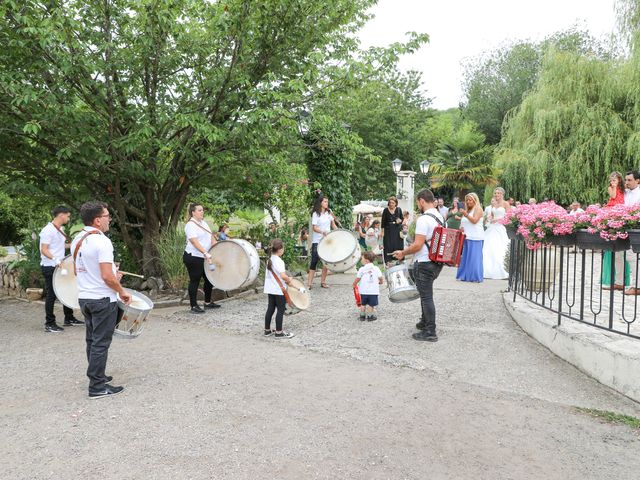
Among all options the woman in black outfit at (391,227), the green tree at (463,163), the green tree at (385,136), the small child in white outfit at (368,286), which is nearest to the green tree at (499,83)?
the green tree at (463,163)

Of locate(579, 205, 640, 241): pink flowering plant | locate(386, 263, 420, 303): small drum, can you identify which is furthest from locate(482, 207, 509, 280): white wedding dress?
locate(579, 205, 640, 241): pink flowering plant

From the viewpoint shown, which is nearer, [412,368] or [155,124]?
[412,368]

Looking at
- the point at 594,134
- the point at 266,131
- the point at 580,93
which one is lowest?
the point at 266,131

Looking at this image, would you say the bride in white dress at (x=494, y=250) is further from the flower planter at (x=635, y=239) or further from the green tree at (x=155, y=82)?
the flower planter at (x=635, y=239)

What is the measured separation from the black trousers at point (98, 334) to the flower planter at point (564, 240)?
179 inches

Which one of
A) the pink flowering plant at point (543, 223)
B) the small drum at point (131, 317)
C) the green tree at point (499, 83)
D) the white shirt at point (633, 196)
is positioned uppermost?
the green tree at point (499, 83)

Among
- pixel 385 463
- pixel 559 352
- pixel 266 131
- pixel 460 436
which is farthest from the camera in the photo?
pixel 266 131

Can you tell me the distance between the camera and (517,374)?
16.5ft

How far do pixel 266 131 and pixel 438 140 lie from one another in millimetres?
30350

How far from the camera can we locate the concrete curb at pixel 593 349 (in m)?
4.39

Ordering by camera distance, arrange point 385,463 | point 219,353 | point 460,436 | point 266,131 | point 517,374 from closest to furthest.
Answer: point 385,463
point 460,436
point 517,374
point 219,353
point 266,131

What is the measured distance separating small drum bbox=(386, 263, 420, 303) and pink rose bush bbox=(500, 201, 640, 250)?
144 centimetres

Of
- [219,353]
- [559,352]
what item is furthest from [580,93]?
[219,353]

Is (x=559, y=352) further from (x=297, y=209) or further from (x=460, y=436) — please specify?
(x=297, y=209)
